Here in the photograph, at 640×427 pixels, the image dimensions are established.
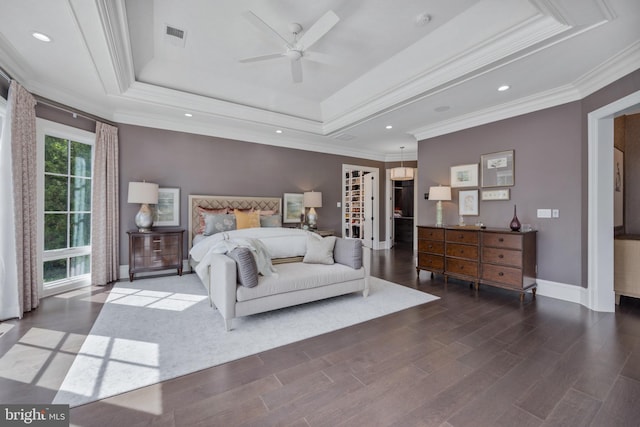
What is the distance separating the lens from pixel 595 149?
3.22 meters

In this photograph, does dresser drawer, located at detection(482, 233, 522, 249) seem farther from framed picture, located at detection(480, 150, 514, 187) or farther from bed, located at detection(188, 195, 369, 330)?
bed, located at detection(188, 195, 369, 330)

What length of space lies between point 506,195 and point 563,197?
0.67 meters

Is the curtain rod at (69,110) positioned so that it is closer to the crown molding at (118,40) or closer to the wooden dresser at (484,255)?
the crown molding at (118,40)

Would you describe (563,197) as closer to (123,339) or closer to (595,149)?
(595,149)

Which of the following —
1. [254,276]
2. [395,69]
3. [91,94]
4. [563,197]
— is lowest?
[254,276]

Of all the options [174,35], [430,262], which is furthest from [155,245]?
[430,262]

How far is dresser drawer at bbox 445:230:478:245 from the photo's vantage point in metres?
3.98

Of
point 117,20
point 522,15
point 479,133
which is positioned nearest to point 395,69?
point 522,15

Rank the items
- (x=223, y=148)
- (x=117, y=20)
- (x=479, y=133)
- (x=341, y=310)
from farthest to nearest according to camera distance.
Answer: (x=223, y=148) < (x=479, y=133) < (x=341, y=310) < (x=117, y=20)

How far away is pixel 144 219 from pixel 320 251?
2.94 metres

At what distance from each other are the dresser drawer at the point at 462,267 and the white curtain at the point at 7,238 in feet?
17.9

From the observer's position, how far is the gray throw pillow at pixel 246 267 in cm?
270

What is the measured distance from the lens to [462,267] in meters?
4.12

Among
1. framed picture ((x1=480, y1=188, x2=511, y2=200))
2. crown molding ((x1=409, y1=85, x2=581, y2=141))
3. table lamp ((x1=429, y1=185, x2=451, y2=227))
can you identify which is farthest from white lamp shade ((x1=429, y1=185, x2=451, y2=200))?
crown molding ((x1=409, y1=85, x2=581, y2=141))
